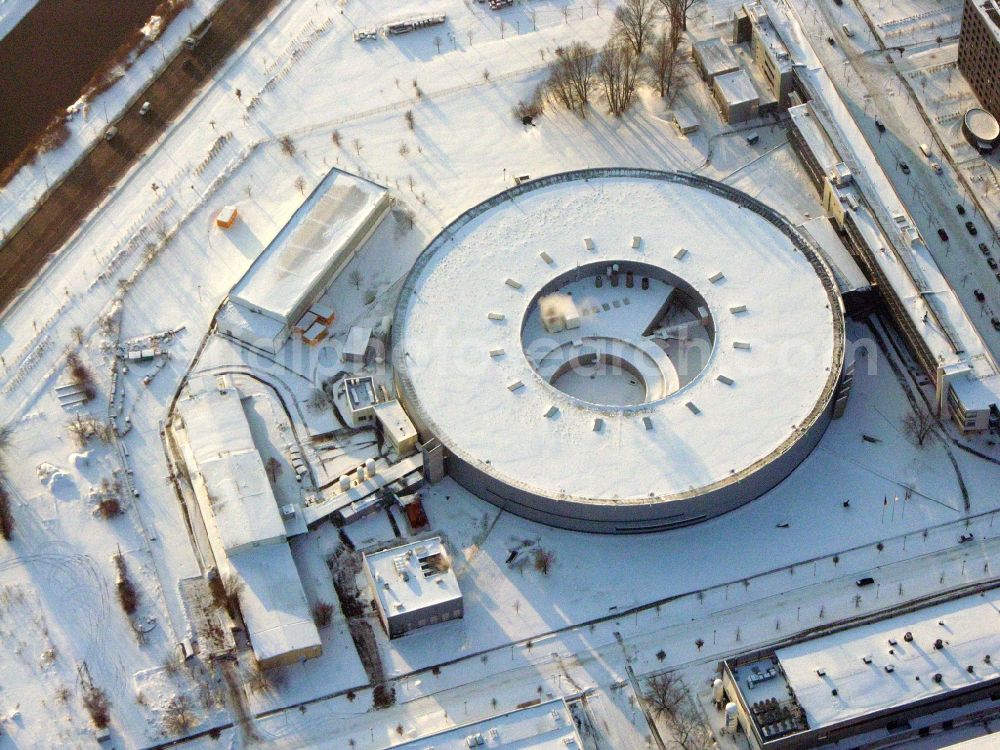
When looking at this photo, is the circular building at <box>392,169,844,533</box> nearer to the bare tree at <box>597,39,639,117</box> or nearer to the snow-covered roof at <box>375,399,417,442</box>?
the snow-covered roof at <box>375,399,417,442</box>

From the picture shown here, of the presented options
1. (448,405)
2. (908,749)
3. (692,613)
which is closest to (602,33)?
(448,405)

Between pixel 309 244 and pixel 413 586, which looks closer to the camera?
pixel 413 586

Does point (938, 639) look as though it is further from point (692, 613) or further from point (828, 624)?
Result: point (692, 613)

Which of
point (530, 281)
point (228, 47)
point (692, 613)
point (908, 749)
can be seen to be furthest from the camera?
point (228, 47)

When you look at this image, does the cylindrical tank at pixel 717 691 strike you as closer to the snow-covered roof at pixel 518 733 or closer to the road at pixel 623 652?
the road at pixel 623 652

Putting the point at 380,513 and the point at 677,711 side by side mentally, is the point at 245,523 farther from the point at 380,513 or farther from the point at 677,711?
the point at 677,711

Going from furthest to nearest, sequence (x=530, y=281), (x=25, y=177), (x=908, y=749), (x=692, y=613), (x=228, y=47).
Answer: (x=228, y=47) → (x=25, y=177) → (x=530, y=281) → (x=692, y=613) → (x=908, y=749)

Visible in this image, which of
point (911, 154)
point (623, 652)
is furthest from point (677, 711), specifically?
point (911, 154)
